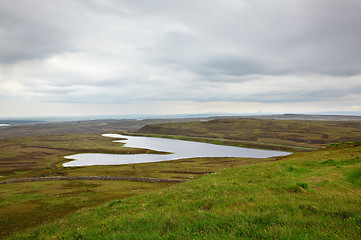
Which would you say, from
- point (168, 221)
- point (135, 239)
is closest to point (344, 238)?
point (168, 221)

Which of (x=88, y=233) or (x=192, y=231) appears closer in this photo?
(x=192, y=231)

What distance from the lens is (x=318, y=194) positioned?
13.2 meters

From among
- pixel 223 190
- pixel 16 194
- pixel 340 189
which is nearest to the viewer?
pixel 340 189

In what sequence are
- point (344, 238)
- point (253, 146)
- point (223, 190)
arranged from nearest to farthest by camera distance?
1. point (344, 238)
2. point (223, 190)
3. point (253, 146)

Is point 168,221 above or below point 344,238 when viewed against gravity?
below

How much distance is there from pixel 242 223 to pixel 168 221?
3.68m

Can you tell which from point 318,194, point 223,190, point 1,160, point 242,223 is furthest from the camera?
point 1,160

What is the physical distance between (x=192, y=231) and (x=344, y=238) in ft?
17.6

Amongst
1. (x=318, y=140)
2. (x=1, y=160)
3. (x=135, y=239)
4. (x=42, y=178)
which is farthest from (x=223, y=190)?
(x=318, y=140)

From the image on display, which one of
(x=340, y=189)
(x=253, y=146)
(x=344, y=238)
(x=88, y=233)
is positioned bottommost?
(x=253, y=146)

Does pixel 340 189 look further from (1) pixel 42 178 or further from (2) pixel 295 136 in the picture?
(2) pixel 295 136

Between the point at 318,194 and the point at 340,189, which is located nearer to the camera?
the point at 318,194

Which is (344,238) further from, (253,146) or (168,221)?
(253,146)

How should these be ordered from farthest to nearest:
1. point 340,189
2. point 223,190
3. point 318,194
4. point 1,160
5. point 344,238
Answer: point 1,160
point 223,190
point 340,189
point 318,194
point 344,238
